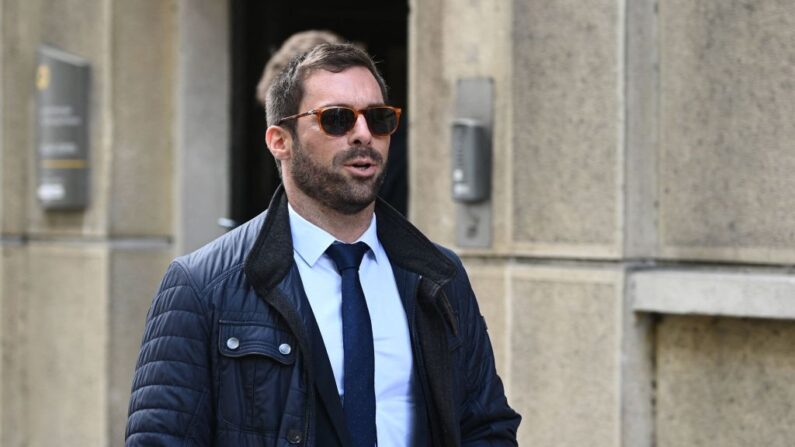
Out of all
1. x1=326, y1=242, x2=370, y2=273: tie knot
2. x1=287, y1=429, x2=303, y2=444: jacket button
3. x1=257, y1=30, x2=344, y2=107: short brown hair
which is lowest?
x1=287, y1=429, x2=303, y2=444: jacket button

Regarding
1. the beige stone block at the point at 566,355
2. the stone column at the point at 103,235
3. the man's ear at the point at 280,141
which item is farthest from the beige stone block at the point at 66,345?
the man's ear at the point at 280,141

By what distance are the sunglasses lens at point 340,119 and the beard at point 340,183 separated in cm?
5

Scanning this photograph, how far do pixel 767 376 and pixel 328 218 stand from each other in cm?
232

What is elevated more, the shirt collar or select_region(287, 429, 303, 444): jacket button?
the shirt collar

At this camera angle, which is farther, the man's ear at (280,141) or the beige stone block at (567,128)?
the beige stone block at (567,128)

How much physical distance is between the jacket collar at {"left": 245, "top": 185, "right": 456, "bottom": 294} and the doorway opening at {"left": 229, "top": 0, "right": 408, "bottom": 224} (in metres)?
4.10

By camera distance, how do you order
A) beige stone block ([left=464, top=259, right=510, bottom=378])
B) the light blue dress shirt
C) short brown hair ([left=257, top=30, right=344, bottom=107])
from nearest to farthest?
the light blue dress shirt, short brown hair ([left=257, top=30, right=344, bottom=107]), beige stone block ([left=464, top=259, right=510, bottom=378])

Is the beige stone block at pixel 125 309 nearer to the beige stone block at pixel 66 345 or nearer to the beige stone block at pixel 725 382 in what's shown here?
the beige stone block at pixel 66 345

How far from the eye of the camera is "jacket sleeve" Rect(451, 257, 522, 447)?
299 centimetres

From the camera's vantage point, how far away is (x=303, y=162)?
9.37 ft

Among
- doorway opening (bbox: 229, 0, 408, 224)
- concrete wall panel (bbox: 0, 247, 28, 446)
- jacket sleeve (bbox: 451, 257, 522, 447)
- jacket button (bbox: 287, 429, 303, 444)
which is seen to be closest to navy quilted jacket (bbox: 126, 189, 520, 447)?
jacket button (bbox: 287, 429, 303, 444)

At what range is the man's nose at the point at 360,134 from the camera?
Answer: 9.17ft

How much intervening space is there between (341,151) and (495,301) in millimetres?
2557

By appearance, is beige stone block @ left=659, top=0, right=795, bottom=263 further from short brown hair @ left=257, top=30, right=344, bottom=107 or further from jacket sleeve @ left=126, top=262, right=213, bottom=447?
jacket sleeve @ left=126, top=262, right=213, bottom=447
